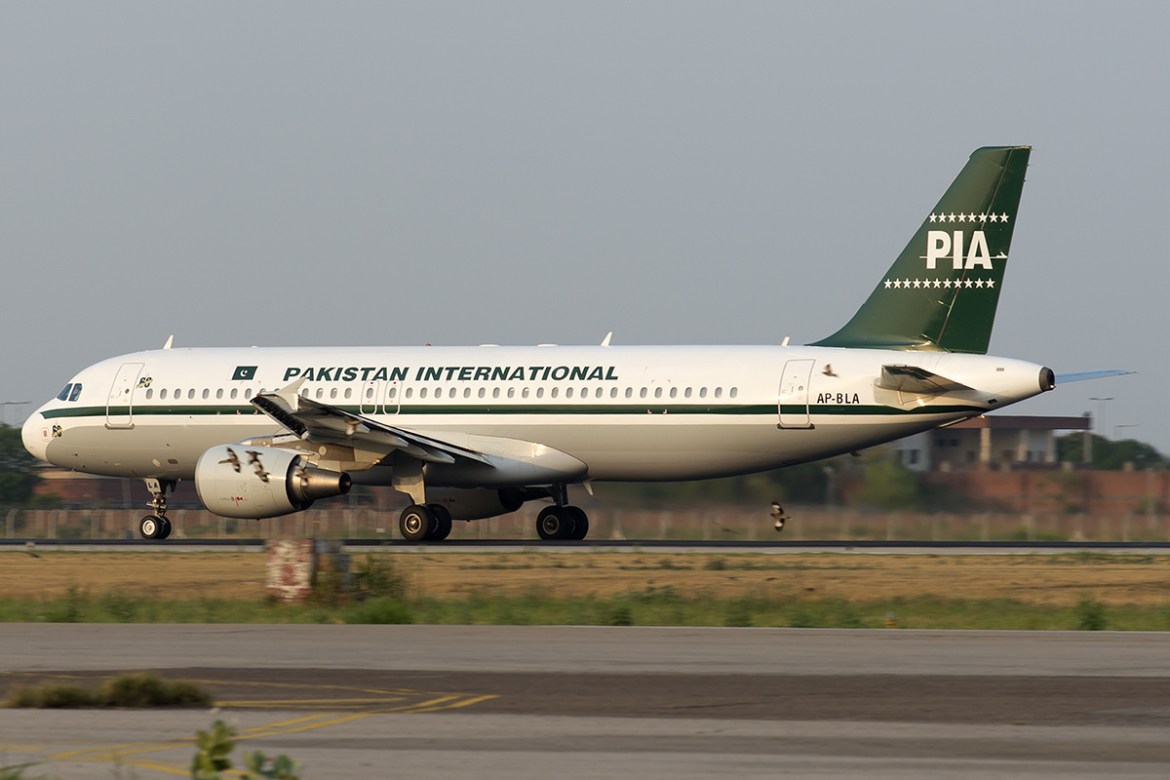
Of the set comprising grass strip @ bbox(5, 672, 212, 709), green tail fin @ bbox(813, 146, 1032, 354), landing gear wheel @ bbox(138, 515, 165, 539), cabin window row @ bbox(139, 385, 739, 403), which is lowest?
grass strip @ bbox(5, 672, 212, 709)

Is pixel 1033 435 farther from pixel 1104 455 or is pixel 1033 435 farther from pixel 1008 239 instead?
pixel 1008 239

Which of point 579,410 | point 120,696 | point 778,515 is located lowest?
point 120,696

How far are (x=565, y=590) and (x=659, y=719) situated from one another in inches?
562

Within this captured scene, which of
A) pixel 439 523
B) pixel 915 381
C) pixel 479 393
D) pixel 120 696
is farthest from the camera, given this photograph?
pixel 479 393

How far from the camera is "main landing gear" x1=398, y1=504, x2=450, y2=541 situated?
38.4 m

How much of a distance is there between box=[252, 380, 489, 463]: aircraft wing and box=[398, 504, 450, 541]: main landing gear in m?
1.17

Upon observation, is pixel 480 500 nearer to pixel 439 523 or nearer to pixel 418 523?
pixel 439 523

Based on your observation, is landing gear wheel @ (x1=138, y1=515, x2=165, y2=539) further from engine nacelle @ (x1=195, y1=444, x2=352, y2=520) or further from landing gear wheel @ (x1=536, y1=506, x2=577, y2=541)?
landing gear wheel @ (x1=536, y1=506, x2=577, y2=541)

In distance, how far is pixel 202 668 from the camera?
16.6 metres

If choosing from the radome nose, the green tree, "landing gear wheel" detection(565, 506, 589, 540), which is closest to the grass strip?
"landing gear wheel" detection(565, 506, 589, 540)

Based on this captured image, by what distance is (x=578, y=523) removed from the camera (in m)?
40.2

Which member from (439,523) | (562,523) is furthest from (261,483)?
(562,523)

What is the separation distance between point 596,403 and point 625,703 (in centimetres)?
2400

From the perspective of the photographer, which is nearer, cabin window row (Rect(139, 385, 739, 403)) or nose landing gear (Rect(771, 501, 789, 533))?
cabin window row (Rect(139, 385, 739, 403))
